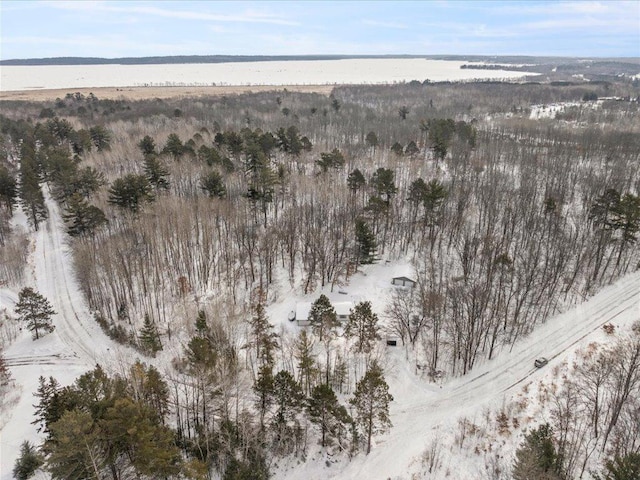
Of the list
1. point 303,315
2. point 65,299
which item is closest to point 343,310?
point 303,315

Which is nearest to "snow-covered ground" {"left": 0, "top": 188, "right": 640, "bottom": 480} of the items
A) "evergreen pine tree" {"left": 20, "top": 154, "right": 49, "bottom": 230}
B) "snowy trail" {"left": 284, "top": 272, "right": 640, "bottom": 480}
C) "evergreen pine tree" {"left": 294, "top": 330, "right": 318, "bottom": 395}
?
"snowy trail" {"left": 284, "top": 272, "right": 640, "bottom": 480}

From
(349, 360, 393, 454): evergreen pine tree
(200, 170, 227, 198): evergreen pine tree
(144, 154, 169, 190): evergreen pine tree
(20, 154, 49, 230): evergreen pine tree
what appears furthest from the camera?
(144, 154, 169, 190): evergreen pine tree

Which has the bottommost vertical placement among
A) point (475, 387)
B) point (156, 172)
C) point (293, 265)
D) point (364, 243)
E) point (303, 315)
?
point (475, 387)

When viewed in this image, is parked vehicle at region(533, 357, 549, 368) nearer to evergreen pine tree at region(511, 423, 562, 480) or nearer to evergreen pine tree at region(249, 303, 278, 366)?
evergreen pine tree at region(511, 423, 562, 480)

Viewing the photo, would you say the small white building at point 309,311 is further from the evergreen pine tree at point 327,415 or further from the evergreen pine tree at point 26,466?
the evergreen pine tree at point 26,466

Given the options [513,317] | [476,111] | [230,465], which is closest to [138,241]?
[230,465]

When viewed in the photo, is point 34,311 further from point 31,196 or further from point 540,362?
point 540,362
